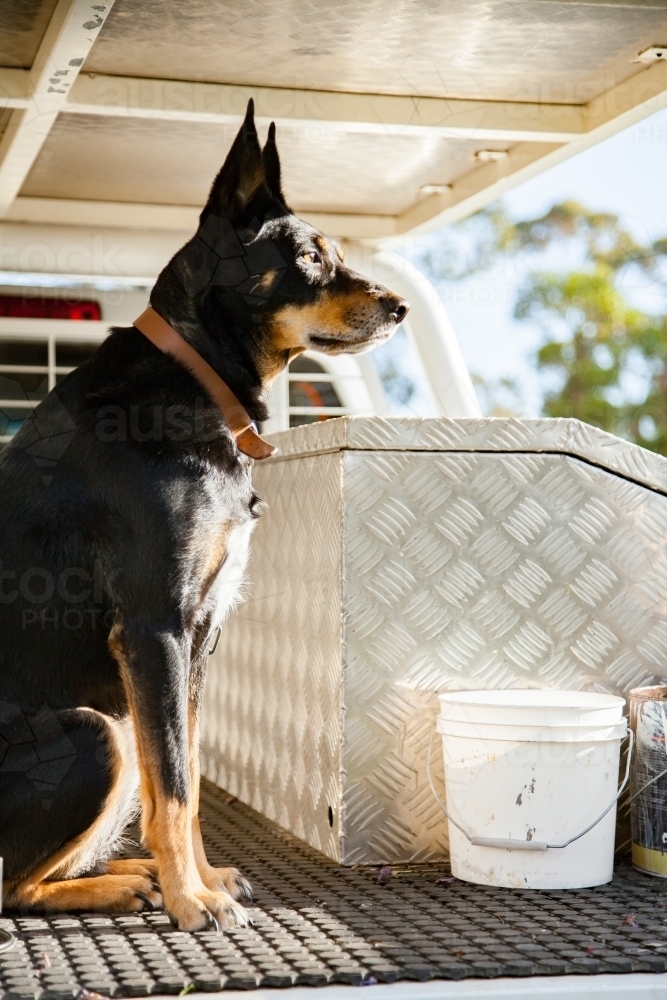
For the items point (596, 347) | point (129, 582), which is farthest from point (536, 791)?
point (596, 347)

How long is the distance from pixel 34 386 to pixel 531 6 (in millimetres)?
2444

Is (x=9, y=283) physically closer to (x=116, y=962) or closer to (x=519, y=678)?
(x=519, y=678)

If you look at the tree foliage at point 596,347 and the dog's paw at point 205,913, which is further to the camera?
the tree foliage at point 596,347

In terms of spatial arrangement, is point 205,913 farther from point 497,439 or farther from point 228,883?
point 497,439

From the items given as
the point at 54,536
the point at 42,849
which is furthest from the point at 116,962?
the point at 54,536

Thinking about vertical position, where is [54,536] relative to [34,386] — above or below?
below

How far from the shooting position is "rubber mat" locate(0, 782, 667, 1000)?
1938 mm

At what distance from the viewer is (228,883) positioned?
2510mm

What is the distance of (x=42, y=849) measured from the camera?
7.95 ft

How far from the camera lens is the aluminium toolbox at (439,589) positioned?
282 centimetres

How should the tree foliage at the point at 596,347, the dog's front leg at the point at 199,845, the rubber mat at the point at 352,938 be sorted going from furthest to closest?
the tree foliage at the point at 596,347, the dog's front leg at the point at 199,845, the rubber mat at the point at 352,938

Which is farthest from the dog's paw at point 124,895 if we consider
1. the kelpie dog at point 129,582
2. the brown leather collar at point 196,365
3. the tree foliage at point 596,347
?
the tree foliage at point 596,347

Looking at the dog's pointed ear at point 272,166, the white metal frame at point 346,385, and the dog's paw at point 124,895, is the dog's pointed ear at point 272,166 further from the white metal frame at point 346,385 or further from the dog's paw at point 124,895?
the white metal frame at point 346,385

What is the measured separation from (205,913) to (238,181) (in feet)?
5.49
